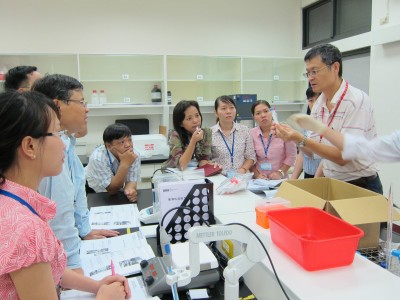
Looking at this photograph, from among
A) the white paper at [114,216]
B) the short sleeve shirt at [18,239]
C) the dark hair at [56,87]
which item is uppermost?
the dark hair at [56,87]

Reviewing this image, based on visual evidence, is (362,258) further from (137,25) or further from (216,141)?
(137,25)

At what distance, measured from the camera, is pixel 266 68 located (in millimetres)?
5176

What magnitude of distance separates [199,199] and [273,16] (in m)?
4.49

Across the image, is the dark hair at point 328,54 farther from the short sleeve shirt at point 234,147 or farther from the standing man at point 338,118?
the short sleeve shirt at point 234,147

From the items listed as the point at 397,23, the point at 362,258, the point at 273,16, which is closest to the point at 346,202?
the point at 362,258

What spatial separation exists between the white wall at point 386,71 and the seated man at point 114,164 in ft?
9.01

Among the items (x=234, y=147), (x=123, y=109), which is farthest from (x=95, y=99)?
(x=234, y=147)

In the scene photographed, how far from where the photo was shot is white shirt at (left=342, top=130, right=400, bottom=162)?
4.30 feet

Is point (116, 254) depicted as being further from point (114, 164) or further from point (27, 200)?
point (114, 164)

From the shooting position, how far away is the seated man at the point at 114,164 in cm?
227

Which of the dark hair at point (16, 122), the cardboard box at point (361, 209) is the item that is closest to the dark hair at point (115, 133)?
the cardboard box at point (361, 209)

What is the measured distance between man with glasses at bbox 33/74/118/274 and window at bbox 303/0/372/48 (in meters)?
3.86

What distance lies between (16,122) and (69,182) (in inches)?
19.1

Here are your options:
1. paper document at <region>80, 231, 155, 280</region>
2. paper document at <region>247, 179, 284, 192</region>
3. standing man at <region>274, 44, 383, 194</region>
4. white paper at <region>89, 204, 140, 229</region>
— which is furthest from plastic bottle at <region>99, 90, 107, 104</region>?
paper document at <region>80, 231, 155, 280</region>
